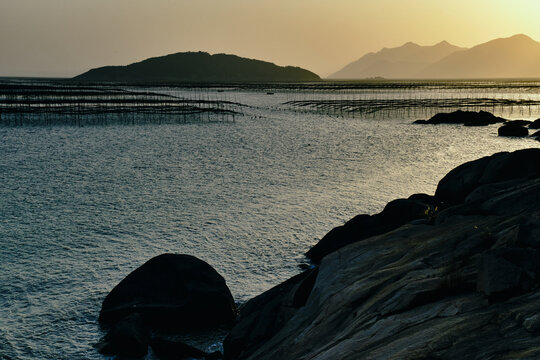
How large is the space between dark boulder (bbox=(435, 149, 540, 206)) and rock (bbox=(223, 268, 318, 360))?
8.00 metres

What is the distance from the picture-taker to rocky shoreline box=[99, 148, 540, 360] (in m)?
5.60

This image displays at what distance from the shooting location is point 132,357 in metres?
10.3

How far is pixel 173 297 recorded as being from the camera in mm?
11859

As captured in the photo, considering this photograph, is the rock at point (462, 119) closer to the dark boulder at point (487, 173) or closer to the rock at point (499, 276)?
the dark boulder at point (487, 173)

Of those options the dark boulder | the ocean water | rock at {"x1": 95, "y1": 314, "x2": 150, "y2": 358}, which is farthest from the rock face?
the ocean water

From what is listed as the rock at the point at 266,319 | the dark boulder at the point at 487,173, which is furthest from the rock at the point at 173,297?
the dark boulder at the point at 487,173

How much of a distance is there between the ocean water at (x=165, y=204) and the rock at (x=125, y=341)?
1.16 feet

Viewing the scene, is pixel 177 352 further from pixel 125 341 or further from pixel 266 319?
pixel 266 319

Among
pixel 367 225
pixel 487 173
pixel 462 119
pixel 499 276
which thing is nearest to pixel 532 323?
pixel 499 276

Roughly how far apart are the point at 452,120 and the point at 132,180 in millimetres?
48659

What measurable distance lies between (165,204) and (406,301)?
622 inches

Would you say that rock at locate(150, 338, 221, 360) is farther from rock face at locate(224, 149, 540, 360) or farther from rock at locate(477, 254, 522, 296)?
rock at locate(477, 254, 522, 296)

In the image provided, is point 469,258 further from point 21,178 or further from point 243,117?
point 243,117

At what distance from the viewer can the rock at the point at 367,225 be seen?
595 inches
